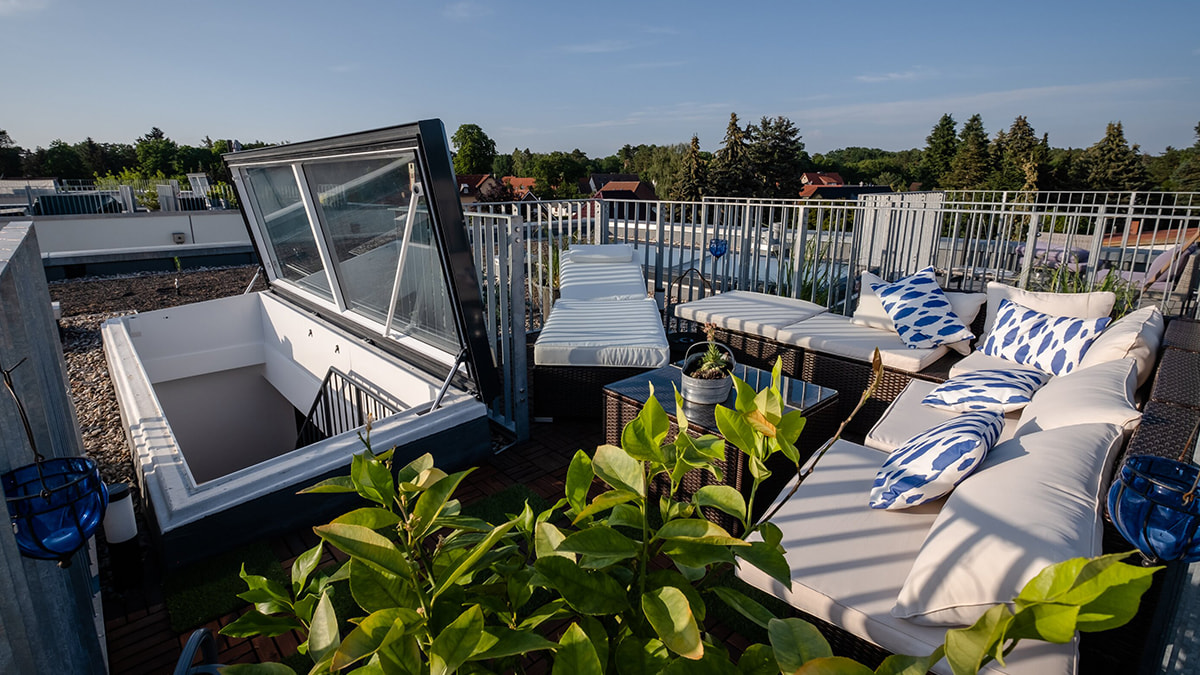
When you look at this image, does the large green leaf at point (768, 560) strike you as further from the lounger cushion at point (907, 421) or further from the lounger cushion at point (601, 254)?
the lounger cushion at point (601, 254)

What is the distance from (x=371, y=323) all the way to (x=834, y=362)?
3.42 m

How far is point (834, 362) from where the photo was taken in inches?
150

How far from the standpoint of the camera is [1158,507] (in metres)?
1.18

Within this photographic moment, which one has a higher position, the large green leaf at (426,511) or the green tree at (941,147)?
the green tree at (941,147)

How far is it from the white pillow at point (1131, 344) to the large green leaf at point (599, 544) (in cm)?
302

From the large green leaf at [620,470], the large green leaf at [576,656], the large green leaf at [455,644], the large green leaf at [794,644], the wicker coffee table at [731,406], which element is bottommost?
the wicker coffee table at [731,406]

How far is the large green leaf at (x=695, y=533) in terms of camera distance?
646 mm

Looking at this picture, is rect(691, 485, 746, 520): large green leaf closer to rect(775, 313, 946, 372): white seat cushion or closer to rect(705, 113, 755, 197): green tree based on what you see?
rect(775, 313, 946, 372): white seat cushion

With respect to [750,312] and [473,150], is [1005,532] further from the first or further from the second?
[473,150]

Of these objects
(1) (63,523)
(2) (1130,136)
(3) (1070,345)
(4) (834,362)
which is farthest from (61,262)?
(2) (1130,136)

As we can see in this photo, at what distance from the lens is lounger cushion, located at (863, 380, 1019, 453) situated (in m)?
2.59

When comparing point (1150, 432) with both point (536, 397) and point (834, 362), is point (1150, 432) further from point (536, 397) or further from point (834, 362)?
→ point (536, 397)

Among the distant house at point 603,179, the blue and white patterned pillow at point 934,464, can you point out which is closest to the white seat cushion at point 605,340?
the blue and white patterned pillow at point 934,464

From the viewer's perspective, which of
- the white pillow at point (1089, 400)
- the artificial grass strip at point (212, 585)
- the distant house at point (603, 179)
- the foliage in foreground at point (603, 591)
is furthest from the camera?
the distant house at point (603, 179)
